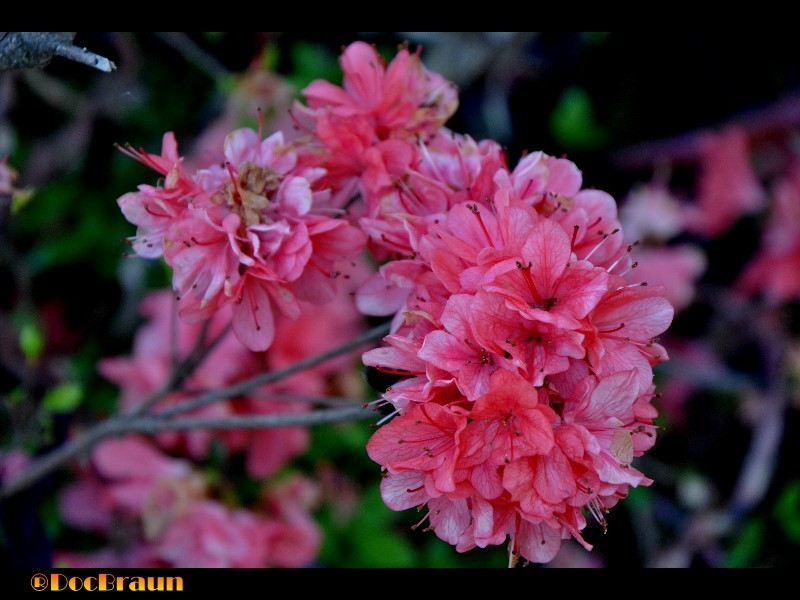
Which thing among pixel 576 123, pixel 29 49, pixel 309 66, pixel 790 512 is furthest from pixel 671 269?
pixel 29 49

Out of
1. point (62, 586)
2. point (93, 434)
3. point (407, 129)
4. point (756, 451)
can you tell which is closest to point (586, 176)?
point (756, 451)

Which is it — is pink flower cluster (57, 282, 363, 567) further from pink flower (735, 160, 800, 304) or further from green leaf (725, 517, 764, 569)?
pink flower (735, 160, 800, 304)

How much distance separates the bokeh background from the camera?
205 centimetres

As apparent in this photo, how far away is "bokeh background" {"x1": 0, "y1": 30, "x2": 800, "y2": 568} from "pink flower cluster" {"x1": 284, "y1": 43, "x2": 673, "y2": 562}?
948 mm

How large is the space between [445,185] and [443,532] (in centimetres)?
46

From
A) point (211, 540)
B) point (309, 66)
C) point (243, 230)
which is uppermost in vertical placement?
point (309, 66)

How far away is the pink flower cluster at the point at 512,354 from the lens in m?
0.87

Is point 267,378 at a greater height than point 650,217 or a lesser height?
lesser

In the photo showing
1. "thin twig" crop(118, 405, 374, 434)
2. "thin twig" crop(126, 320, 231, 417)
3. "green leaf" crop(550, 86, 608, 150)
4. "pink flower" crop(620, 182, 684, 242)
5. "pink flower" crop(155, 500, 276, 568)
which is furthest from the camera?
"green leaf" crop(550, 86, 608, 150)

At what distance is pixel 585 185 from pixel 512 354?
1.51m

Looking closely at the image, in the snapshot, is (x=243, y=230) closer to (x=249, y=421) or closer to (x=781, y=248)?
(x=249, y=421)

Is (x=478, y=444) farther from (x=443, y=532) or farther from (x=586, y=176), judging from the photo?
(x=586, y=176)

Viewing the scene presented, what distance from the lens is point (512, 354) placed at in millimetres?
868

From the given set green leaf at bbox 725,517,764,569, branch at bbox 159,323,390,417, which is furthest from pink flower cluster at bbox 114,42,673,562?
green leaf at bbox 725,517,764,569
